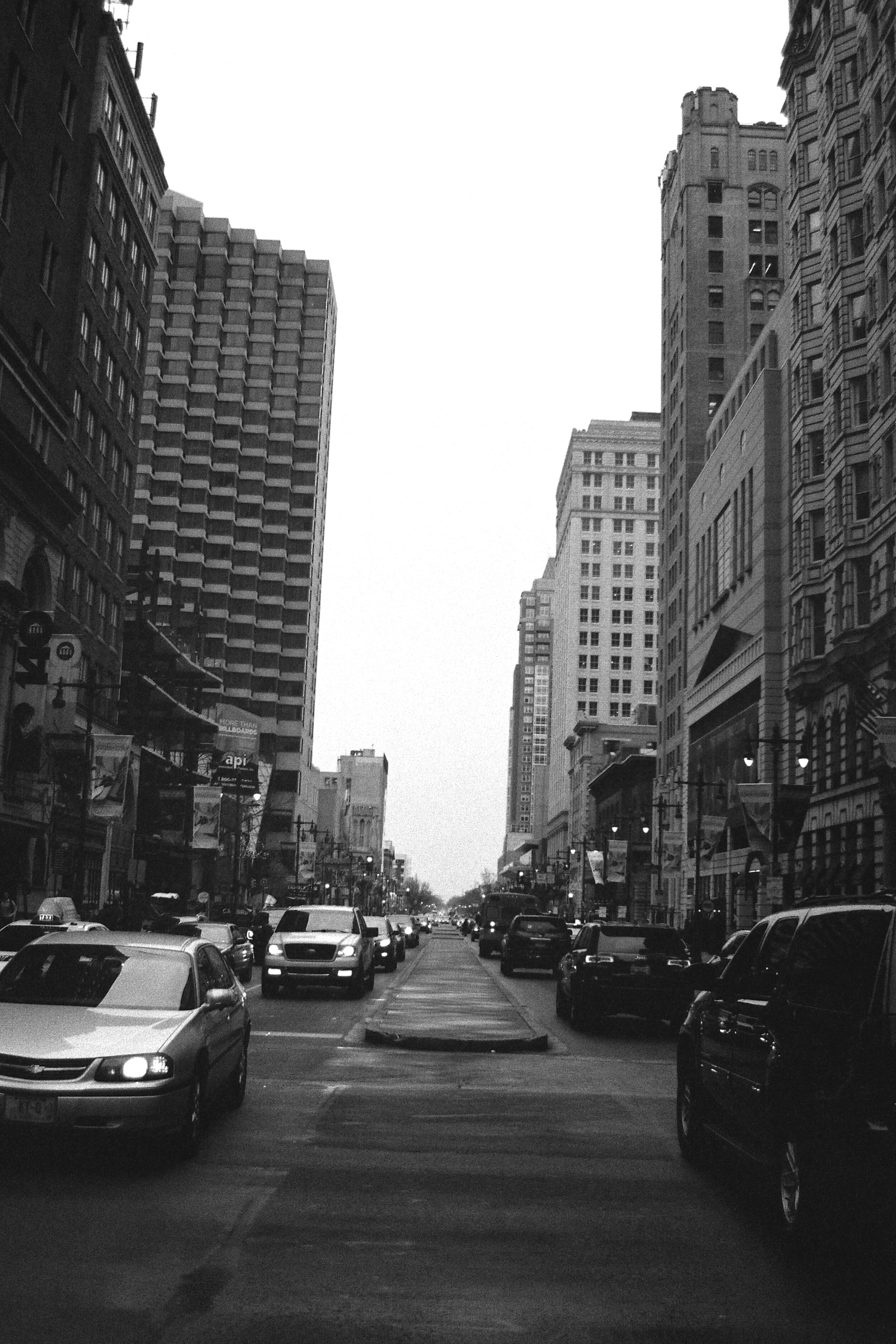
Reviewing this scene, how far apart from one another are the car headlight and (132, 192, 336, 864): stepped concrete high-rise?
119 metres

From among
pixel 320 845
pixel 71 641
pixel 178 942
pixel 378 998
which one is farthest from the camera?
pixel 320 845

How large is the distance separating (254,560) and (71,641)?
91.9 m

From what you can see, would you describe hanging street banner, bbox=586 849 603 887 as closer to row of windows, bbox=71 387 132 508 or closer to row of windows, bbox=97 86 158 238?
row of windows, bbox=71 387 132 508

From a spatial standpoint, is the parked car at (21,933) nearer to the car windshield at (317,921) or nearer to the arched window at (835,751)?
the car windshield at (317,921)

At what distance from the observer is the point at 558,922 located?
39.4 m

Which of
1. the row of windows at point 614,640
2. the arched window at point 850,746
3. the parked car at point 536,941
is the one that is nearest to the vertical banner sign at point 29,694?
the parked car at point 536,941

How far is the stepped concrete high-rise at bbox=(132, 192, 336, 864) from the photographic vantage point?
131375 millimetres

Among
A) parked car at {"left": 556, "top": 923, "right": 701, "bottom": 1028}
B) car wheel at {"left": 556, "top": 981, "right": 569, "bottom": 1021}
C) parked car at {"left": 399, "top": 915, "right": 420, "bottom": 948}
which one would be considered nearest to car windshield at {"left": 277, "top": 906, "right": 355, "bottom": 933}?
car wheel at {"left": 556, "top": 981, "right": 569, "bottom": 1021}

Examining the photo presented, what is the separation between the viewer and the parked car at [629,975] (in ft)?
68.0

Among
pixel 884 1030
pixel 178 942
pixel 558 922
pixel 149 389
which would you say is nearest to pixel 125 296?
pixel 558 922

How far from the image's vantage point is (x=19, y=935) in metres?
17.2

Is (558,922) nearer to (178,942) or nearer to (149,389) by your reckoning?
(178,942)

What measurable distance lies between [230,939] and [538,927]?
14829mm

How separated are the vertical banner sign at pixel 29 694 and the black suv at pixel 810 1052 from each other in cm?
3688
